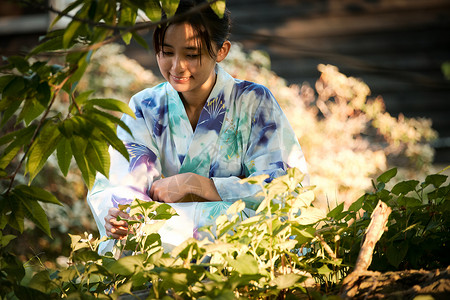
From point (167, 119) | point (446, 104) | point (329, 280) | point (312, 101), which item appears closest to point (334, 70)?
point (312, 101)

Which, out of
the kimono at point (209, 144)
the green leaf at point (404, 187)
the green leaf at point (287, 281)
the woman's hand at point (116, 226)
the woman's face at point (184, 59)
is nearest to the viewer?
the green leaf at point (287, 281)

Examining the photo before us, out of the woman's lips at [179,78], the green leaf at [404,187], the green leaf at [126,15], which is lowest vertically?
the green leaf at [404,187]

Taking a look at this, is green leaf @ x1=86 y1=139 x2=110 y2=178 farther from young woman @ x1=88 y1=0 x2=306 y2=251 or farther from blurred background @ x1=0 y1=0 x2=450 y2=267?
blurred background @ x1=0 y1=0 x2=450 y2=267

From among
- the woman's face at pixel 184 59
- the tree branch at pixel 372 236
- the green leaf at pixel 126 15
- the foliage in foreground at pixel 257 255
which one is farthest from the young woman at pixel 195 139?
the tree branch at pixel 372 236

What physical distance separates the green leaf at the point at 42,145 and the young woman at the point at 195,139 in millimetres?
648

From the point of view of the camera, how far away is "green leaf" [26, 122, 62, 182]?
97 cm

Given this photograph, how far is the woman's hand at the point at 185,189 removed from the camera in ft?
5.86

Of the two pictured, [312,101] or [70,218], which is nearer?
[70,218]

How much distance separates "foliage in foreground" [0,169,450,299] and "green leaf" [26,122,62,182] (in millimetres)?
182

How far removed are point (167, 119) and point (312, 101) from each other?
3.45 metres

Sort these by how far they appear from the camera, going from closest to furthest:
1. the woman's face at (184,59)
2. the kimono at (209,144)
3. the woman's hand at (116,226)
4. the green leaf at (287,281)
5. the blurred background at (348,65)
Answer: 1. the green leaf at (287,281)
2. the woman's hand at (116,226)
3. the woman's face at (184,59)
4. the kimono at (209,144)
5. the blurred background at (348,65)

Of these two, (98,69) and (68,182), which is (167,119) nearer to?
(68,182)

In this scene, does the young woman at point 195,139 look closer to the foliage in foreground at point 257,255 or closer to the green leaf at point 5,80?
the foliage in foreground at point 257,255

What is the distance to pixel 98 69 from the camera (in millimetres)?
4312
